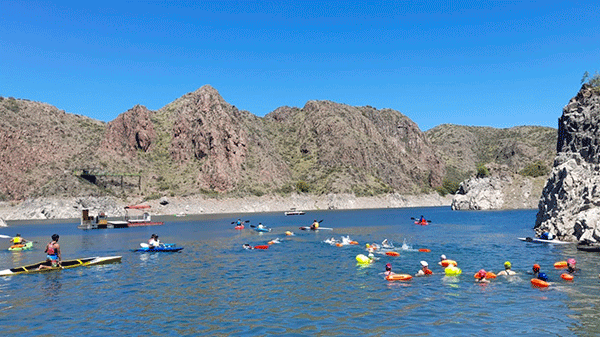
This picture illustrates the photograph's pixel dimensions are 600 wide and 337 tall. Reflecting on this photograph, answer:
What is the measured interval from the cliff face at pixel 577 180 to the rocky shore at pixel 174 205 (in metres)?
124

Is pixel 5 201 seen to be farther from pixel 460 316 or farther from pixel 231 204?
pixel 460 316

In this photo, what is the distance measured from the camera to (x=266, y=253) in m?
51.3

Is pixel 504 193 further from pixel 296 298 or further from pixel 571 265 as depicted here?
pixel 296 298

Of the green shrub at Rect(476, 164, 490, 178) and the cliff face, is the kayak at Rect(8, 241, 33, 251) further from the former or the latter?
the green shrub at Rect(476, 164, 490, 178)

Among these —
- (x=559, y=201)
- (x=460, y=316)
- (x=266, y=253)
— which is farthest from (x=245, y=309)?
(x=559, y=201)

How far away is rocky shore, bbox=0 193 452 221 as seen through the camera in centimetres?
14150

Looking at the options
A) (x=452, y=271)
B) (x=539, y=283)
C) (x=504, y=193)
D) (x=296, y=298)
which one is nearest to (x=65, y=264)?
(x=296, y=298)

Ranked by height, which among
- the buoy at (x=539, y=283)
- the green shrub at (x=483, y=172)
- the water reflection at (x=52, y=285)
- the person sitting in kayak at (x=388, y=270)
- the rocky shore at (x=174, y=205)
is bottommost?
the water reflection at (x=52, y=285)

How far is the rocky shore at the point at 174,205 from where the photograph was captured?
5571 inches

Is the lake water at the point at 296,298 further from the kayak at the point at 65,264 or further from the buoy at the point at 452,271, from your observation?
the kayak at the point at 65,264

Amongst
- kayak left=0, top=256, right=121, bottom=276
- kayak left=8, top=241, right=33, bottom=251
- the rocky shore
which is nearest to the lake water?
kayak left=0, top=256, right=121, bottom=276

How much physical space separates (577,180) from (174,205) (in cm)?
13413

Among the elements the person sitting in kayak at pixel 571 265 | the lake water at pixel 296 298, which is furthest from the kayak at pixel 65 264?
the person sitting in kayak at pixel 571 265

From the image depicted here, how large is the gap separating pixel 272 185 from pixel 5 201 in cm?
9660
